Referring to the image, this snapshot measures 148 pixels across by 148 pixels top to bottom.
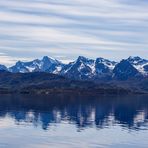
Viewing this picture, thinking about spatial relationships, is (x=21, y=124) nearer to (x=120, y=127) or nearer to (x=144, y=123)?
(x=120, y=127)

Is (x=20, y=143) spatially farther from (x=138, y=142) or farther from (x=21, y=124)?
(x=21, y=124)

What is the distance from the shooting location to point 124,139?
5089 inches

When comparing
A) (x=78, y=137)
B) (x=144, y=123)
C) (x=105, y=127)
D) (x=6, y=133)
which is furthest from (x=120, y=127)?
(x=6, y=133)

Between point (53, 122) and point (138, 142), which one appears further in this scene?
point (53, 122)

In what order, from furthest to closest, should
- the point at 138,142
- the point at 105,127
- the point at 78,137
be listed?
1. the point at 105,127
2. the point at 78,137
3. the point at 138,142

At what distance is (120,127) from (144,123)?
61.5ft

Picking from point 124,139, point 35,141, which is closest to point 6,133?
point 35,141

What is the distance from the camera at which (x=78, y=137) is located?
132625mm

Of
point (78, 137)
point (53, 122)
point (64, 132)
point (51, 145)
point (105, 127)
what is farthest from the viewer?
point (53, 122)

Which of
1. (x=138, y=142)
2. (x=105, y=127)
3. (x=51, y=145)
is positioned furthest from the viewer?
(x=105, y=127)

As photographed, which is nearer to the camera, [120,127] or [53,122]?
[120,127]

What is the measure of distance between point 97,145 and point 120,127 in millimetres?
46704

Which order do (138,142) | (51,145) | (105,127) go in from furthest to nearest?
(105,127) → (138,142) → (51,145)

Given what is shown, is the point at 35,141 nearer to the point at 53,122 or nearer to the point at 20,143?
the point at 20,143
